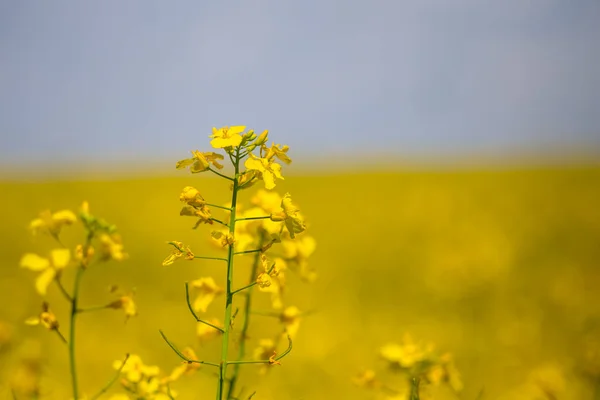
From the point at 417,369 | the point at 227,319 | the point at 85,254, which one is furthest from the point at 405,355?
the point at 85,254

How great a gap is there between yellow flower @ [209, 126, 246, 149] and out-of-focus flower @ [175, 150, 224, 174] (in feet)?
0.14

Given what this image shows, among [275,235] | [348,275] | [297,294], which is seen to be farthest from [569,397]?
[348,275]

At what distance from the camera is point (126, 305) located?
5.64 feet

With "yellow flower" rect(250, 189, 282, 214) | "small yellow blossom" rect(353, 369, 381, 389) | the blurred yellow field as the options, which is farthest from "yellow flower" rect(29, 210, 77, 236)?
Answer: "small yellow blossom" rect(353, 369, 381, 389)

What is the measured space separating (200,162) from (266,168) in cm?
16

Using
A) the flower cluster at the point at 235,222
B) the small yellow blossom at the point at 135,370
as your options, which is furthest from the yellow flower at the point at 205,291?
the small yellow blossom at the point at 135,370

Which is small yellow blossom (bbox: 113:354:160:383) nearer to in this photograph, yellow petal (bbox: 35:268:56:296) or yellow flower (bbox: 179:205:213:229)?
yellow petal (bbox: 35:268:56:296)

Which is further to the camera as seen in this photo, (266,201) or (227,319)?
(266,201)

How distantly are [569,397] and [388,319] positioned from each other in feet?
8.96

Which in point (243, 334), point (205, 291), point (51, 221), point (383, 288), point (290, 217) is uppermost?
point (290, 217)

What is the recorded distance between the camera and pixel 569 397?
2979 millimetres

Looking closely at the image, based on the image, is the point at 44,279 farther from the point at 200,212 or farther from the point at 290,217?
the point at 290,217

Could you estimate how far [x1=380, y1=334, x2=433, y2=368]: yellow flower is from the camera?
190 cm

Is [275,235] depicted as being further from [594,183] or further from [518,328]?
[594,183]
